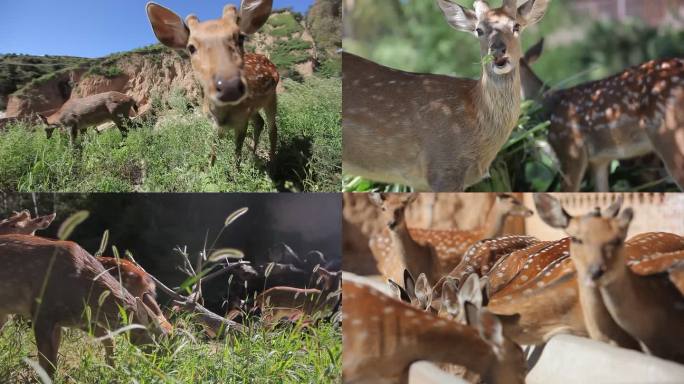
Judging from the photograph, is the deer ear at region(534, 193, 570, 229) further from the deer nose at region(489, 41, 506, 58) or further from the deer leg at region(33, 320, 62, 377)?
the deer leg at region(33, 320, 62, 377)

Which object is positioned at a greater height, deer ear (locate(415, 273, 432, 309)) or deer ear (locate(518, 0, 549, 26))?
deer ear (locate(518, 0, 549, 26))

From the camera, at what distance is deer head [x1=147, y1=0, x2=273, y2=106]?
217 cm

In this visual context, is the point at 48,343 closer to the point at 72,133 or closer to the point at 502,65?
the point at 72,133

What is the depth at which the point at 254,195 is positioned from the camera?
7.96 feet

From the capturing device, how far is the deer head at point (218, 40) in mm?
2168

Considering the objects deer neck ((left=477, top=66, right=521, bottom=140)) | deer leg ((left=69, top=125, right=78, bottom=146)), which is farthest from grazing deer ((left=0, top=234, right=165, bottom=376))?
deer neck ((left=477, top=66, right=521, bottom=140))

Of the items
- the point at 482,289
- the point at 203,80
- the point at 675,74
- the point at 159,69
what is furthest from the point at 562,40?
the point at 159,69

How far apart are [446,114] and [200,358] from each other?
Result: 1228 mm

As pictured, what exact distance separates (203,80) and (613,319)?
1493mm

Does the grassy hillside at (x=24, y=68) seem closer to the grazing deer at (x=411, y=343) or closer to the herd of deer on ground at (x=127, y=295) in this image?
the herd of deer on ground at (x=127, y=295)

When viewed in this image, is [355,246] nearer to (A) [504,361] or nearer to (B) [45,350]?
(A) [504,361]

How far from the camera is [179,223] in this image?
8.13 feet

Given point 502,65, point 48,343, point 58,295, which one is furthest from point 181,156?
point 502,65

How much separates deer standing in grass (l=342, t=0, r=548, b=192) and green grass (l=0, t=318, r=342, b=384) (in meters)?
0.70
